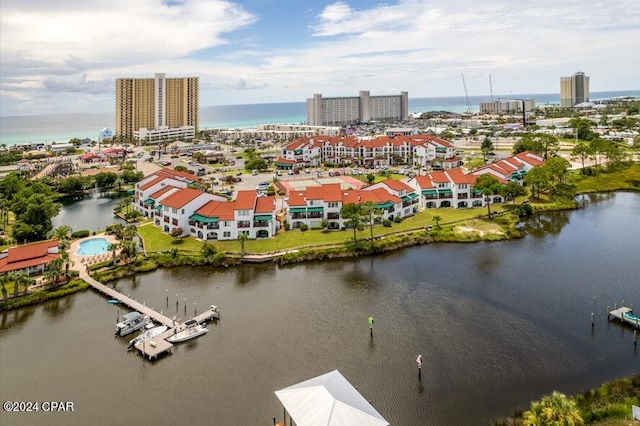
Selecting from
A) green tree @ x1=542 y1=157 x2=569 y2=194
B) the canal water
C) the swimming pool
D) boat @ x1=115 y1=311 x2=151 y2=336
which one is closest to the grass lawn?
the swimming pool

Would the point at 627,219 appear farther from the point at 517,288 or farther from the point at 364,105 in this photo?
the point at 364,105

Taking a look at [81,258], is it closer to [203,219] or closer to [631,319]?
[203,219]

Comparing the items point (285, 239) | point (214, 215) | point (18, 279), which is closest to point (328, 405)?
point (18, 279)

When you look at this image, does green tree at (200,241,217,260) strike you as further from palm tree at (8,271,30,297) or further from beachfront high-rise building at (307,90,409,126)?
beachfront high-rise building at (307,90,409,126)

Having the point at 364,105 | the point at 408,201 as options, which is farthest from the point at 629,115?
the point at 408,201

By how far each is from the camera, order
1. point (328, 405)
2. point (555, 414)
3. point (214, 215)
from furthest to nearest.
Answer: point (214, 215)
point (328, 405)
point (555, 414)

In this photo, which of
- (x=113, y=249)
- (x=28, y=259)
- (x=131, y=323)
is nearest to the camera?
(x=131, y=323)

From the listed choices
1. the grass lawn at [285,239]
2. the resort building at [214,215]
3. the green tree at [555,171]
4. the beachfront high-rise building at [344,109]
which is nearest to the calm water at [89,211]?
the grass lawn at [285,239]
